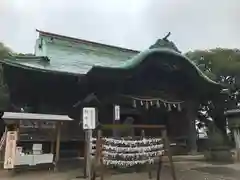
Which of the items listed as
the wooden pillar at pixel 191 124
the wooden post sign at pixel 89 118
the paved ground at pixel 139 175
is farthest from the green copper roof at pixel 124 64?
the paved ground at pixel 139 175

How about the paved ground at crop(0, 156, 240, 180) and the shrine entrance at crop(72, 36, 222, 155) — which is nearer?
the paved ground at crop(0, 156, 240, 180)

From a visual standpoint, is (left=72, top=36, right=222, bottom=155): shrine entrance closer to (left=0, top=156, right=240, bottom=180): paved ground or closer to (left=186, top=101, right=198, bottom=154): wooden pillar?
(left=186, top=101, right=198, bottom=154): wooden pillar

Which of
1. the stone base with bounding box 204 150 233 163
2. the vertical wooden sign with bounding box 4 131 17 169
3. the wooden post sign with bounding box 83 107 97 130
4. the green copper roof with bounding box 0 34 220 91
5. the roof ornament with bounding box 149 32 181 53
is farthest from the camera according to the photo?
Answer: the stone base with bounding box 204 150 233 163

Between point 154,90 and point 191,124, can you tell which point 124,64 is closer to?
point 154,90

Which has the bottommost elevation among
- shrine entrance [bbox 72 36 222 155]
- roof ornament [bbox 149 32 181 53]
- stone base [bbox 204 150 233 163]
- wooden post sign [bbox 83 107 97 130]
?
stone base [bbox 204 150 233 163]

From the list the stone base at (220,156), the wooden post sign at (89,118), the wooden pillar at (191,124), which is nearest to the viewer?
the wooden post sign at (89,118)

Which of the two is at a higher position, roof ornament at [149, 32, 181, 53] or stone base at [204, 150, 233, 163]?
roof ornament at [149, 32, 181, 53]

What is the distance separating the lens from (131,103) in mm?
13289

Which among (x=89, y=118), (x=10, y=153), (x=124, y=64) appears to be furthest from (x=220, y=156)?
(x=10, y=153)

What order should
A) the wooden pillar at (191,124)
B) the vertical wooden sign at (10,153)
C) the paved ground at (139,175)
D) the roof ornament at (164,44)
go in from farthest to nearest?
1. the wooden pillar at (191,124)
2. the roof ornament at (164,44)
3. the paved ground at (139,175)
4. the vertical wooden sign at (10,153)

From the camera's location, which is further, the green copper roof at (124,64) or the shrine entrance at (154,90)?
the shrine entrance at (154,90)

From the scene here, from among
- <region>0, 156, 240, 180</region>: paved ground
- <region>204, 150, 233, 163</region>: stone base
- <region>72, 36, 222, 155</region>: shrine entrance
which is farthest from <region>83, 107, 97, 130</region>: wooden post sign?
<region>204, 150, 233, 163</region>: stone base

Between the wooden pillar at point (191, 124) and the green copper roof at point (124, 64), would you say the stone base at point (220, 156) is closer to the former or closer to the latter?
the wooden pillar at point (191, 124)

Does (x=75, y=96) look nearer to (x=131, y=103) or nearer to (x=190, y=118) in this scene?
(x=131, y=103)
